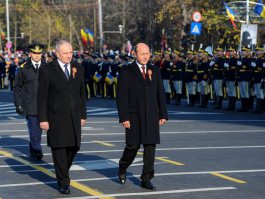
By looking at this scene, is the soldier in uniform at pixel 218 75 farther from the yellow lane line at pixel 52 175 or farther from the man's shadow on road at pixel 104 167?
the yellow lane line at pixel 52 175

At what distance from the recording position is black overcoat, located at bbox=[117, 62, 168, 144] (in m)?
10.1

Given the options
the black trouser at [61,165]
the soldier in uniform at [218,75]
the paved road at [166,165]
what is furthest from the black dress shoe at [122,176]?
the soldier in uniform at [218,75]

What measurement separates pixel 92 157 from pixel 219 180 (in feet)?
10.2

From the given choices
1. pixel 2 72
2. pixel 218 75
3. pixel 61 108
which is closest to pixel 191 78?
pixel 218 75

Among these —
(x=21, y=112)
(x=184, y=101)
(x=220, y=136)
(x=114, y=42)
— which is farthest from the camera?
(x=114, y=42)

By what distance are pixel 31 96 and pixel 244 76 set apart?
40.4 feet

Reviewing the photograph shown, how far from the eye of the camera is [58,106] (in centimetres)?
996

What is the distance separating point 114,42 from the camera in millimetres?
71375

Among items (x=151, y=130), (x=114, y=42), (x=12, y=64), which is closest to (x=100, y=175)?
(x=151, y=130)

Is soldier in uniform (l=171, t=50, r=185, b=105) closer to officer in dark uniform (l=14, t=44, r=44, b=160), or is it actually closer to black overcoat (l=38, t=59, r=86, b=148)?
officer in dark uniform (l=14, t=44, r=44, b=160)

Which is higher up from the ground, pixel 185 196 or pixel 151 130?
pixel 151 130

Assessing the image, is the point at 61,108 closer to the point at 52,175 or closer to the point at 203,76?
the point at 52,175

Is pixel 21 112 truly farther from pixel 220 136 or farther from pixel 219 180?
pixel 220 136

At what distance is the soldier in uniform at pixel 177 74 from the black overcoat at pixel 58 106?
18.1 meters
